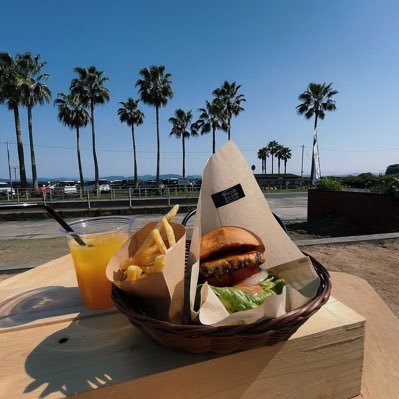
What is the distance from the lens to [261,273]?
1036 mm

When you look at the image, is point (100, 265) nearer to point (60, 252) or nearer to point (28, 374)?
point (28, 374)

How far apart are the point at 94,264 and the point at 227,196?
618mm

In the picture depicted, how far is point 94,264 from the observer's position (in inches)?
45.6

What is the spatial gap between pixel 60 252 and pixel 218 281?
7.05m

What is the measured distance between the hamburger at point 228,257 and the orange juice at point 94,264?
0.40m

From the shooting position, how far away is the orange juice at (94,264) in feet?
3.79

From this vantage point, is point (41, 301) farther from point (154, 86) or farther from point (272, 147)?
point (272, 147)

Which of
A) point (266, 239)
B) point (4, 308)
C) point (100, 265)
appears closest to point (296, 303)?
point (266, 239)

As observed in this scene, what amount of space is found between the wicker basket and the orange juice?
1.08ft

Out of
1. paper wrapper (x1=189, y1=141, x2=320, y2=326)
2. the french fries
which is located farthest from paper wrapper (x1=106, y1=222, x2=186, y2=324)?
paper wrapper (x1=189, y1=141, x2=320, y2=326)

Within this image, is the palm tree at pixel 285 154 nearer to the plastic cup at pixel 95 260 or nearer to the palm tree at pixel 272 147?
the palm tree at pixel 272 147

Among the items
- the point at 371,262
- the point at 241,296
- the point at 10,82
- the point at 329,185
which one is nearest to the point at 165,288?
the point at 241,296

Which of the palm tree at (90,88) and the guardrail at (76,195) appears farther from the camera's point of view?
the palm tree at (90,88)

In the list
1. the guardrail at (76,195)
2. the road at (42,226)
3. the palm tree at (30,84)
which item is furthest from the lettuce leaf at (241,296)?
the palm tree at (30,84)
